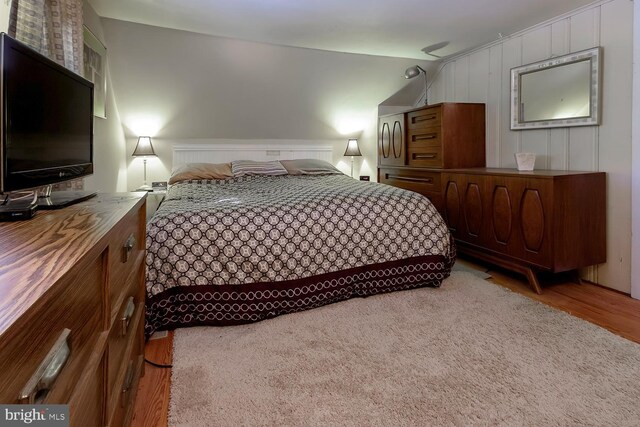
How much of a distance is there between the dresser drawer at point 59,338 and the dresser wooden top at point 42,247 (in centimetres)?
2

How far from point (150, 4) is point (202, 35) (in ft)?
2.42

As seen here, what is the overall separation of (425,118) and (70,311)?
3.52m

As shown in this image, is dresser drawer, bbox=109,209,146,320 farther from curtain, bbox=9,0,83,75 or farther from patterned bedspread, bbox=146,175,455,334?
curtain, bbox=9,0,83,75

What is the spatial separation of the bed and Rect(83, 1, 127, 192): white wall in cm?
89

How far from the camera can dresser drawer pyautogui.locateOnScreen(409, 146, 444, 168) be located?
349cm

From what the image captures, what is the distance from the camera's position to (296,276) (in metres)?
2.20

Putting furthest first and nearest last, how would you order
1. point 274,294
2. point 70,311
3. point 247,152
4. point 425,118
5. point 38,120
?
point 247,152 → point 425,118 → point 274,294 → point 38,120 → point 70,311

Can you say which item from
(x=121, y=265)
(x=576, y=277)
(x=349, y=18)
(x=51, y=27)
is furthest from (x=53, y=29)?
(x=576, y=277)

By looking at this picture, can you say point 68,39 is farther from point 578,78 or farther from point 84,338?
point 578,78

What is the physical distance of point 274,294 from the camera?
214cm

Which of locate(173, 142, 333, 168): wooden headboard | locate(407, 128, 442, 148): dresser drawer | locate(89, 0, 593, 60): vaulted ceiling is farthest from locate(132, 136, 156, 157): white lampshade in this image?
Answer: locate(407, 128, 442, 148): dresser drawer

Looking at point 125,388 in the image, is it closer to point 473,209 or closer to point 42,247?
point 42,247

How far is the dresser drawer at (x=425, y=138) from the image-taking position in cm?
349

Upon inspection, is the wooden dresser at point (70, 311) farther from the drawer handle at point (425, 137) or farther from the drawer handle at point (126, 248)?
the drawer handle at point (425, 137)
